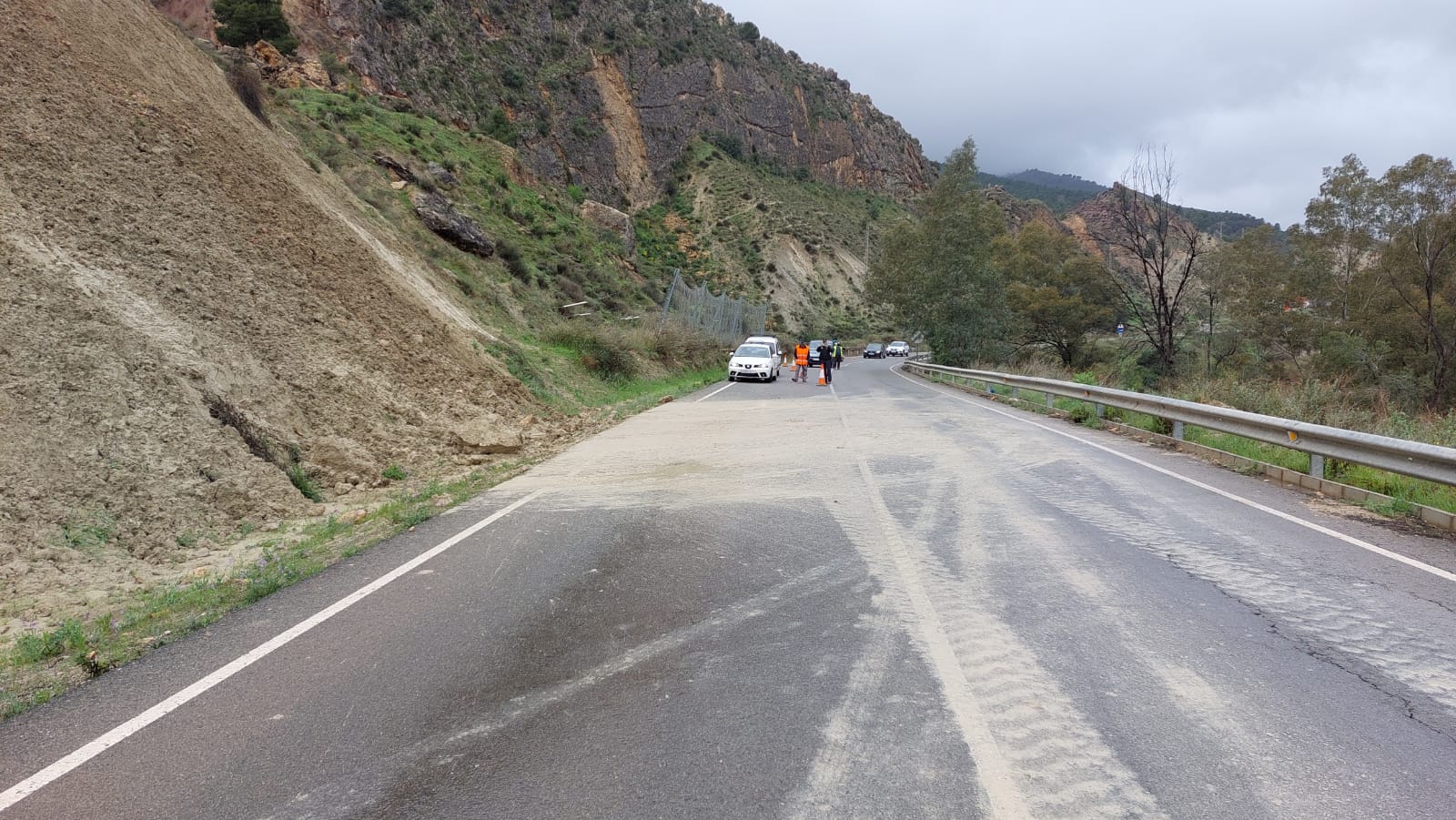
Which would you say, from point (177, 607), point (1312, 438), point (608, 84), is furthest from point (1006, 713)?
point (608, 84)

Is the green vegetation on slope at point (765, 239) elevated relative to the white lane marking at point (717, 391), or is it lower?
elevated

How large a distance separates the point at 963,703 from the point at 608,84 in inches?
2754

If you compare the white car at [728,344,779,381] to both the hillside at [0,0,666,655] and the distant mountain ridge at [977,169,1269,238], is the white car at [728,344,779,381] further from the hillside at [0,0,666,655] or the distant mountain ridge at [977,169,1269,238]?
the distant mountain ridge at [977,169,1269,238]

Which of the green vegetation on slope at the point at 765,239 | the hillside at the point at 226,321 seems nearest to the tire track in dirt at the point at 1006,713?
the hillside at the point at 226,321

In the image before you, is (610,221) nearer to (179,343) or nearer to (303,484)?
(179,343)

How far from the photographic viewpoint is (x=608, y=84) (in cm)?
6612

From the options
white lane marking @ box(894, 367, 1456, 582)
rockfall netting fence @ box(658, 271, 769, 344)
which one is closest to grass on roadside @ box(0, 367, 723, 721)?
white lane marking @ box(894, 367, 1456, 582)

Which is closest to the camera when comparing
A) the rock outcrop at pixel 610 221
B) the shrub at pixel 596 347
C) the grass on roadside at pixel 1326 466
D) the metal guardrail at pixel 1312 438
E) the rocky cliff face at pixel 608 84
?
the metal guardrail at pixel 1312 438

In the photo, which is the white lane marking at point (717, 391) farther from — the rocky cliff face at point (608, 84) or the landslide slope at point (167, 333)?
the rocky cliff face at point (608, 84)

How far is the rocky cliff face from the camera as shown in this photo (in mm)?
44562

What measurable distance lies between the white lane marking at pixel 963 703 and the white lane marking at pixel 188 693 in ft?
11.5

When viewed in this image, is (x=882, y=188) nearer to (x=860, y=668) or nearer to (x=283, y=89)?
(x=283, y=89)

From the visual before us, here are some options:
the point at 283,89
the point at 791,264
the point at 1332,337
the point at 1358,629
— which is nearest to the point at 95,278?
the point at 1358,629

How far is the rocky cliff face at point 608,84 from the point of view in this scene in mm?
44562
